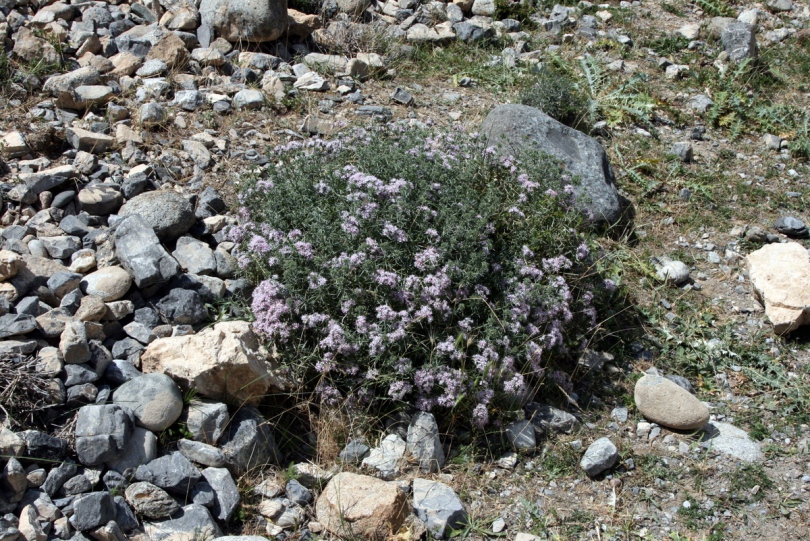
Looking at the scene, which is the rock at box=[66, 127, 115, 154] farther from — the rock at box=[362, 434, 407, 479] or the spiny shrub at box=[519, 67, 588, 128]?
the spiny shrub at box=[519, 67, 588, 128]

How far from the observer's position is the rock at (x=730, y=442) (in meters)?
5.06

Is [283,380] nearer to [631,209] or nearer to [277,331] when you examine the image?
[277,331]

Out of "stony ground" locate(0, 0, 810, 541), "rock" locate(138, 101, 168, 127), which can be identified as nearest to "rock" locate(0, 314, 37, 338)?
"stony ground" locate(0, 0, 810, 541)

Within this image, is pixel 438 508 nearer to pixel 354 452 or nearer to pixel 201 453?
pixel 354 452

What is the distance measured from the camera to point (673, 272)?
258 inches

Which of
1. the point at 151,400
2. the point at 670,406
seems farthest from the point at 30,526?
the point at 670,406

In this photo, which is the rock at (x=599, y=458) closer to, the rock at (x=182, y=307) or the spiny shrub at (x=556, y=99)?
the rock at (x=182, y=307)

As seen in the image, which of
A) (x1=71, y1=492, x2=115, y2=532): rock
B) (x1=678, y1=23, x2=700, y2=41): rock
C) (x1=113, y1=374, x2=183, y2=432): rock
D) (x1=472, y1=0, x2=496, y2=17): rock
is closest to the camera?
(x1=71, y1=492, x2=115, y2=532): rock

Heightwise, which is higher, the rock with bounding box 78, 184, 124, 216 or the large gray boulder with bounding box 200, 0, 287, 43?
the large gray boulder with bounding box 200, 0, 287, 43

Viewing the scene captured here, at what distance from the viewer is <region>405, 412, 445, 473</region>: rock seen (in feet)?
15.5

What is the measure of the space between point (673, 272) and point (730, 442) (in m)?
1.85

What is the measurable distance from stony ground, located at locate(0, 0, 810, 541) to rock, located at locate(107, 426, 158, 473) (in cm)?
43

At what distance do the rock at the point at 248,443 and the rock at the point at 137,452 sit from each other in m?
0.43

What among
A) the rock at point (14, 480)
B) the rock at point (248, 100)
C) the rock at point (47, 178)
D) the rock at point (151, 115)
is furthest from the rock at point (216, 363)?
the rock at point (248, 100)
